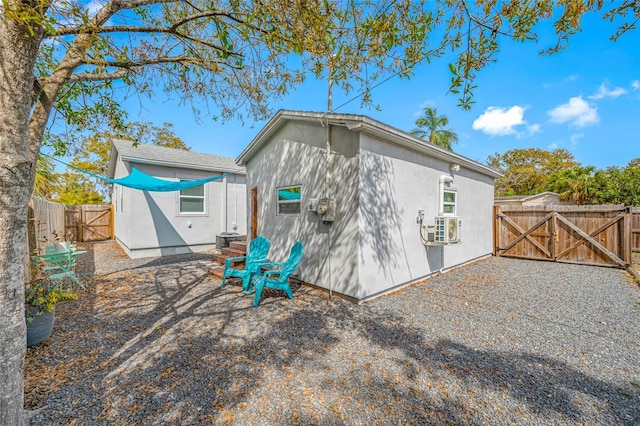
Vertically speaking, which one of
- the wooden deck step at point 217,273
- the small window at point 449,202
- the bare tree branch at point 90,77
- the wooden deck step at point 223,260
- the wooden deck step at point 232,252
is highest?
the bare tree branch at point 90,77

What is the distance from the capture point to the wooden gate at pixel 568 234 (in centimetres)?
782

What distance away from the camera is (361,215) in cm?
499

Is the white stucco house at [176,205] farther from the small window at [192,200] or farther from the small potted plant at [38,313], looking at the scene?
the small potted plant at [38,313]

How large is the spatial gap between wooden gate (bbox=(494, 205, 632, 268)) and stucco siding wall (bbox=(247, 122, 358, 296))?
26.2 ft

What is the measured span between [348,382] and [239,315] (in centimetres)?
234

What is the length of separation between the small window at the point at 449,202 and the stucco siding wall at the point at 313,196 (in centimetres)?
362

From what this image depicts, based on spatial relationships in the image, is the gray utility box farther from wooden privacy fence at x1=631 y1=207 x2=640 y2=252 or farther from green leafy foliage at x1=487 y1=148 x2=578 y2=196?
green leafy foliage at x1=487 y1=148 x2=578 y2=196

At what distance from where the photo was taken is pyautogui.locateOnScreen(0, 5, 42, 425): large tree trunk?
172 cm

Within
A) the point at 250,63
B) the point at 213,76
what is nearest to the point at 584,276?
the point at 250,63

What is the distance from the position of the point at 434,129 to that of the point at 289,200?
18962 mm

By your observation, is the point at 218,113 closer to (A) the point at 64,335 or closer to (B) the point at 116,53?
(B) the point at 116,53

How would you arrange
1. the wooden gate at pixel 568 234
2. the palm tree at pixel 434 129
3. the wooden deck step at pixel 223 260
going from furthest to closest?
the palm tree at pixel 434 129, the wooden gate at pixel 568 234, the wooden deck step at pixel 223 260

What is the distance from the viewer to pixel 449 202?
25.5 feet

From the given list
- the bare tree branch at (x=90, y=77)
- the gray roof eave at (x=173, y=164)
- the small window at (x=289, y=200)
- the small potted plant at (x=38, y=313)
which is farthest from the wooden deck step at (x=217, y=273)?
the gray roof eave at (x=173, y=164)
